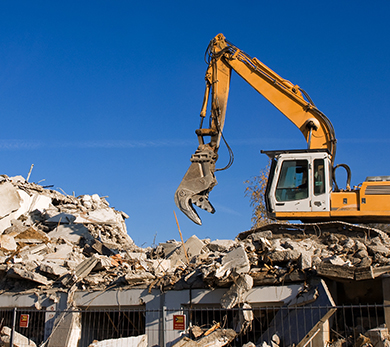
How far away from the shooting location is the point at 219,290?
9.55 metres

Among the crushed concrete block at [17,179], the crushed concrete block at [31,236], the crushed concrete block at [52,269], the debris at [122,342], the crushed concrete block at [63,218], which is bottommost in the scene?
the debris at [122,342]

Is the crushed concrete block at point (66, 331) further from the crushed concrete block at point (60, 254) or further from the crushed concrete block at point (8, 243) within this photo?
the crushed concrete block at point (8, 243)

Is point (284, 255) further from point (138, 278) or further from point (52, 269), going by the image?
point (52, 269)

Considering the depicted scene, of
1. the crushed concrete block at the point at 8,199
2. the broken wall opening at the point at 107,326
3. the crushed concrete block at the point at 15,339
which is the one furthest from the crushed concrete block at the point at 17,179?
the broken wall opening at the point at 107,326

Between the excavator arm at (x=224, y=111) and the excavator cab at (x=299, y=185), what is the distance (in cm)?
103

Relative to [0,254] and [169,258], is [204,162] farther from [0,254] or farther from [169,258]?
[0,254]

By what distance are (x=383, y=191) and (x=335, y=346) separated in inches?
162

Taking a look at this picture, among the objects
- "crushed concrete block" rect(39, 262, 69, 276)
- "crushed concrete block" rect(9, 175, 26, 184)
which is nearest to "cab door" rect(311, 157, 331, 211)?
"crushed concrete block" rect(39, 262, 69, 276)

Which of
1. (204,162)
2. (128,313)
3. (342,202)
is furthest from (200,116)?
(128,313)

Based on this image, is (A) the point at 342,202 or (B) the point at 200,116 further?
(B) the point at 200,116

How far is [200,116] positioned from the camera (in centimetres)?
1284

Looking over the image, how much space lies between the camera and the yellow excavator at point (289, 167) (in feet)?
35.4

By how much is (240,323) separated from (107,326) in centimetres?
362

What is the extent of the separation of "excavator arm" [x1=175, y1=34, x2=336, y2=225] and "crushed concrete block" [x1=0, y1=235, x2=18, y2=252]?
18.3 feet
